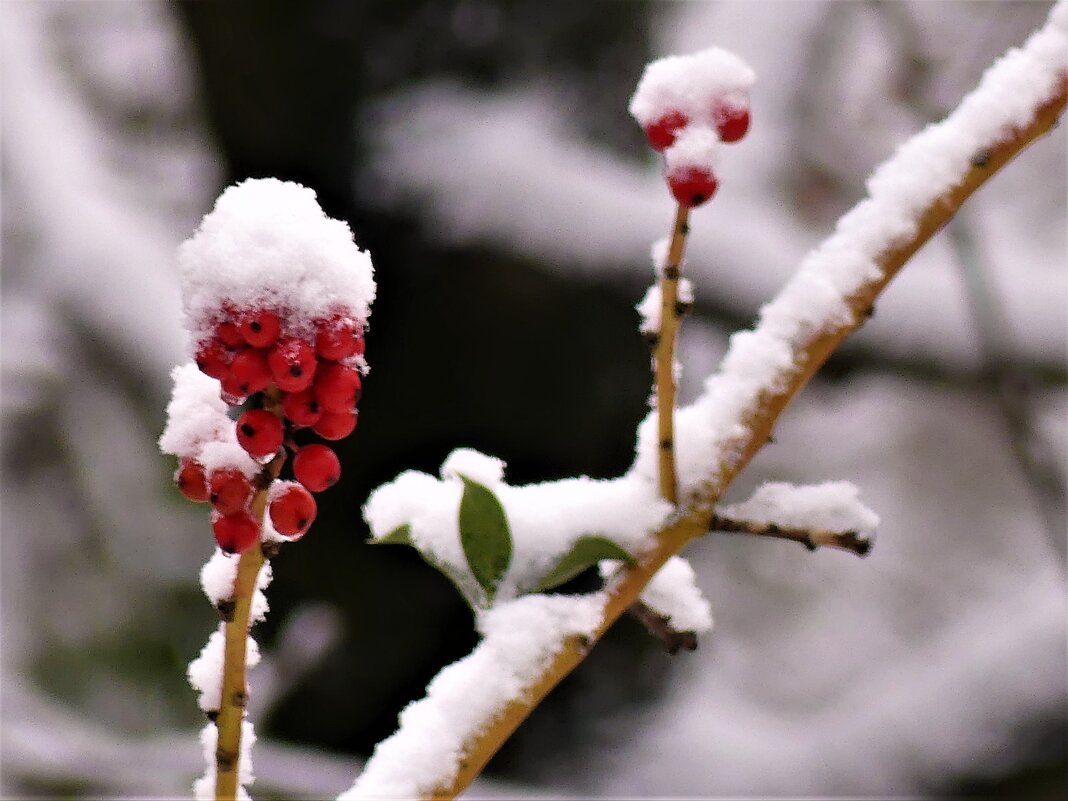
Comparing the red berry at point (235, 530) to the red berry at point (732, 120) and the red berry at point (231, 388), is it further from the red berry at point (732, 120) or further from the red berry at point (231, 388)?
the red berry at point (732, 120)

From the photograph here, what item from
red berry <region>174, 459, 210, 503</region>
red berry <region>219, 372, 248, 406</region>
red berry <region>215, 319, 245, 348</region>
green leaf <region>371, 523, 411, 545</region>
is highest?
green leaf <region>371, 523, 411, 545</region>

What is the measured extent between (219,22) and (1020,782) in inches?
40.3

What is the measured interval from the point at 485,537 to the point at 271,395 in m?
0.08

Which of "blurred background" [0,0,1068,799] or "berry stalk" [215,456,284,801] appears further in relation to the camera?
"blurred background" [0,0,1068,799]

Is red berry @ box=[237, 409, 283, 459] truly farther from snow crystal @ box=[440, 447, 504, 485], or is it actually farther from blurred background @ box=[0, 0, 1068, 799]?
blurred background @ box=[0, 0, 1068, 799]

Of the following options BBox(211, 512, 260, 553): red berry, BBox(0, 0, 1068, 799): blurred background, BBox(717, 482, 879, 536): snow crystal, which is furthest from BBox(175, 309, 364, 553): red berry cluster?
BBox(0, 0, 1068, 799): blurred background

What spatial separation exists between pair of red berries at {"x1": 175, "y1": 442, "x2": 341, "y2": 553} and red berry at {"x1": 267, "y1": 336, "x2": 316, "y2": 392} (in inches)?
0.7

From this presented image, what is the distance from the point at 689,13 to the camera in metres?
0.96

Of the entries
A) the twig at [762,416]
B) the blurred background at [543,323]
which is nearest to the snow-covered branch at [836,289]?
the twig at [762,416]

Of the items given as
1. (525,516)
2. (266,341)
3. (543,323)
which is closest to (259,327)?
(266,341)

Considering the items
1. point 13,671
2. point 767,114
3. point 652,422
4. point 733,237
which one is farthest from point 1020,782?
point 13,671

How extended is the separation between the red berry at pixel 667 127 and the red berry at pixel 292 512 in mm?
106

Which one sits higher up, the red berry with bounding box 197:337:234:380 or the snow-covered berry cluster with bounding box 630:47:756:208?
the snow-covered berry cluster with bounding box 630:47:756:208

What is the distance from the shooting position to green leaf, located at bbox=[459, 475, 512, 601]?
224 millimetres
